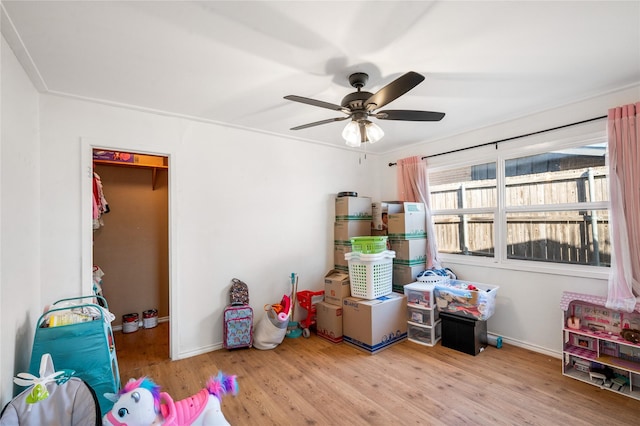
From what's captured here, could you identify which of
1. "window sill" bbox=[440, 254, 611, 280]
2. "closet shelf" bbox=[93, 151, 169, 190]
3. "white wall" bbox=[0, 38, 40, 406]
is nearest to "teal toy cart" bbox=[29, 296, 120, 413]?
"white wall" bbox=[0, 38, 40, 406]

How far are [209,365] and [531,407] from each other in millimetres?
2626

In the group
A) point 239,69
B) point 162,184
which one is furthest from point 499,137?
point 162,184

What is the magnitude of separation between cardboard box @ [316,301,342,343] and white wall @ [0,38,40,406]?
2.50 metres

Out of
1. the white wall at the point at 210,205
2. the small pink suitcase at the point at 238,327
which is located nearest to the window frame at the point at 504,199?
the white wall at the point at 210,205

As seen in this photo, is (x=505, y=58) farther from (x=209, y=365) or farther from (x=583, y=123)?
(x=209, y=365)

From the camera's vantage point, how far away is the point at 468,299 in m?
3.04

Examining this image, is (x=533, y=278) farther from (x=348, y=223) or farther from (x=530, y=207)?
(x=348, y=223)

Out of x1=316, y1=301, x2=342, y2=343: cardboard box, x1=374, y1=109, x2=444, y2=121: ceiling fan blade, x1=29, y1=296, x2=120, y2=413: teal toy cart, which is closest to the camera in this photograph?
x1=29, y1=296, x2=120, y2=413: teal toy cart

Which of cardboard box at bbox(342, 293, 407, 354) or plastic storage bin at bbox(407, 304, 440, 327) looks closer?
cardboard box at bbox(342, 293, 407, 354)

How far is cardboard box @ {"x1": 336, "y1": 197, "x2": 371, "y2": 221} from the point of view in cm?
390

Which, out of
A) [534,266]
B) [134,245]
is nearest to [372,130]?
[534,266]

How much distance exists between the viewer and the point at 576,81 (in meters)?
2.39

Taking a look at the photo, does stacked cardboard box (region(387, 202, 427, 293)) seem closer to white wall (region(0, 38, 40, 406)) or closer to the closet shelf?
the closet shelf

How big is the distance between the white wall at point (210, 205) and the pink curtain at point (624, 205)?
9.07 feet
